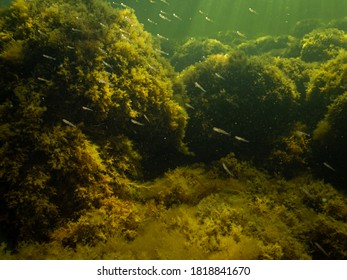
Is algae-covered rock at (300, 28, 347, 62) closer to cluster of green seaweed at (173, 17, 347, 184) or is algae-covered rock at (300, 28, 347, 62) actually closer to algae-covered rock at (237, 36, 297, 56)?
cluster of green seaweed at (173, 17, 347, 184)

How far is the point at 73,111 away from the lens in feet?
29.7

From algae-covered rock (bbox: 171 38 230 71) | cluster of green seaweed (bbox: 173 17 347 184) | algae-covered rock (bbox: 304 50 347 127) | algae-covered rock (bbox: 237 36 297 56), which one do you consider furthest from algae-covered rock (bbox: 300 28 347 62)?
algae-covered rock (bbox: 171 38 230 71)

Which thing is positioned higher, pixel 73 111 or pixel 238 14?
pixel 238 14

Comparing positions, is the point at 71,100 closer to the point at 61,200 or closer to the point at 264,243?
the point at 61,200

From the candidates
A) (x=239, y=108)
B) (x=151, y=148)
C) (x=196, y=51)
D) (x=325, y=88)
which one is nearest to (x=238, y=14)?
(x=196, y=51)

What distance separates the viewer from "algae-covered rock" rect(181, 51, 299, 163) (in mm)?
11500

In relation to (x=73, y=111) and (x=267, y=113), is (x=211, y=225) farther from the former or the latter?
(x=267, y=113)

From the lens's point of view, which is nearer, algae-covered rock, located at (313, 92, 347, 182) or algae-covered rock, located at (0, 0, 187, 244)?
algae-covered rock, located at (0, 0, 187, 244)

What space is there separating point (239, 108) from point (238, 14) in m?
34.0

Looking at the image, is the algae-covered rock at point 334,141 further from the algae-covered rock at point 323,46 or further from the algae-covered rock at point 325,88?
the algae-covered rock at point 323,46

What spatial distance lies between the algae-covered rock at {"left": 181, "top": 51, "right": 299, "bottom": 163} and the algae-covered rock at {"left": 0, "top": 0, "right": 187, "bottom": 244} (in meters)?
1.13

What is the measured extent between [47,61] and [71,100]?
150 centimetres

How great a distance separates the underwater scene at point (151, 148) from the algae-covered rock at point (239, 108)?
4cm

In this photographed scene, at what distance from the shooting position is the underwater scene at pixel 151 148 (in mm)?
6859
